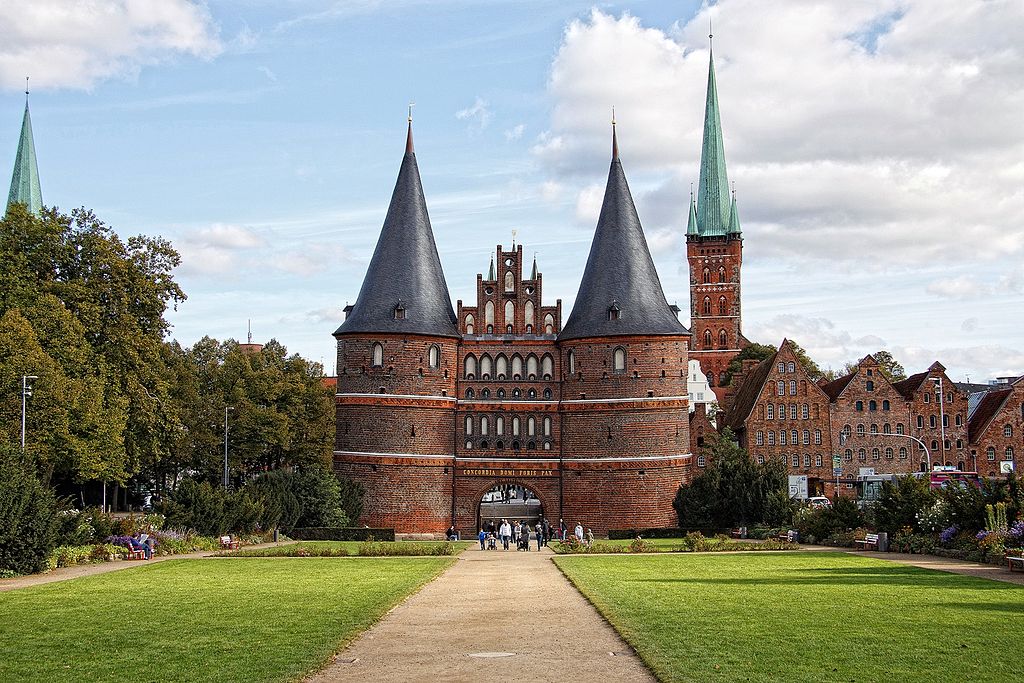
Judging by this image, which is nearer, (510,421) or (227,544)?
(227,544)

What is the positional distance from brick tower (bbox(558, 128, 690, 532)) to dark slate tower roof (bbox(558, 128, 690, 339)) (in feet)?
0.18

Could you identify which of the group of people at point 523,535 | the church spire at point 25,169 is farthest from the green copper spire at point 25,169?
the group of people at point 523,535

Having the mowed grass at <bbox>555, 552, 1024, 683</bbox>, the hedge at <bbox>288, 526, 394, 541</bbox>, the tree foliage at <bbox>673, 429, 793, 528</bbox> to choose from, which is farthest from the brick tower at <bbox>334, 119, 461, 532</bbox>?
the mowed grass at <bbox>555, 552, 1024, 683</bbox>

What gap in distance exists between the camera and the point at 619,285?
215 ft

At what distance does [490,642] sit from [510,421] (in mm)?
49204

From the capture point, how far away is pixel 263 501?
5081cm

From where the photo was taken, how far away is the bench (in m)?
39.7

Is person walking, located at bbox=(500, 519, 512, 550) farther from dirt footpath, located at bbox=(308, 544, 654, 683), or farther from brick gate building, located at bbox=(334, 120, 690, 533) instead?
dirt footpath, located at bbox=(308, 544, 654, 683)

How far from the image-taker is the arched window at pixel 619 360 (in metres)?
64.4

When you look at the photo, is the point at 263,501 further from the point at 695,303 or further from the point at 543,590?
the point at 695,303

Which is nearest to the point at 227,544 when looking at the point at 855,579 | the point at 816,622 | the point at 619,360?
the point at 855,579

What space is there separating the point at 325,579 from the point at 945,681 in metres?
18.1

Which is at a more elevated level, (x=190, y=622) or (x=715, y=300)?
(x=715, y=300)

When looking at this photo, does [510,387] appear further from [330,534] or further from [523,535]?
[523,535]
